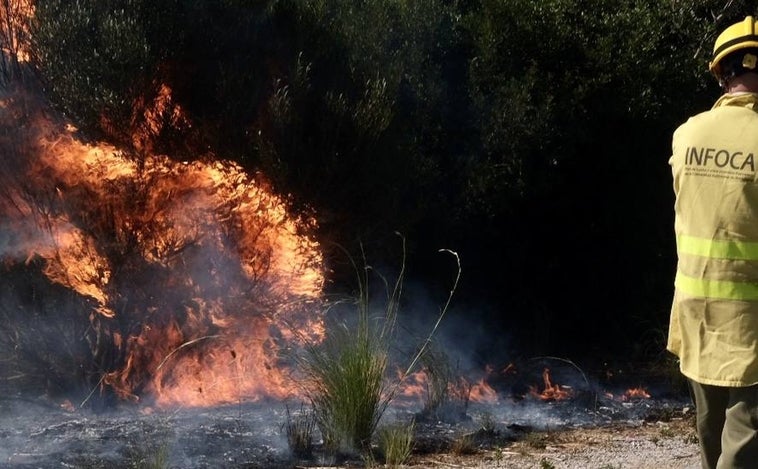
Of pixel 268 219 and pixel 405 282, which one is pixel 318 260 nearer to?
pixel 268 219

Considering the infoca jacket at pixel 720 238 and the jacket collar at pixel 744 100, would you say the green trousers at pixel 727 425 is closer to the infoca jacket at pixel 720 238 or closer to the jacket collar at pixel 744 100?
the infoca jacket at pixel 720 238

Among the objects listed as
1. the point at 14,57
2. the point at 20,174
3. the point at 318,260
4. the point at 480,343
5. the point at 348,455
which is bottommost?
the point at 348,455

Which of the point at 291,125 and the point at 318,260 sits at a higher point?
the point at 291,125

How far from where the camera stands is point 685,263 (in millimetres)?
4281

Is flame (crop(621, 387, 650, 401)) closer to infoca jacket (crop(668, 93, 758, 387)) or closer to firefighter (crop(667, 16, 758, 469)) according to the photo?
firefighter (crop(667, 16, 758, 469))

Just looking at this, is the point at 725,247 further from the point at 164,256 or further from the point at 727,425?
the point at 164,256

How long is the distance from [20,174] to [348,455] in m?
3.02

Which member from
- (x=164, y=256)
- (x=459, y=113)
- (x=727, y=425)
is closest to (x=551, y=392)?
(x=459, y=113)

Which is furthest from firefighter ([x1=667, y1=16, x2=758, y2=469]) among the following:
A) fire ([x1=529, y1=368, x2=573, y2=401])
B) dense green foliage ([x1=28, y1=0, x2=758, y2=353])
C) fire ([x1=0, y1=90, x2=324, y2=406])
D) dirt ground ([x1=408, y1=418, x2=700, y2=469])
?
fire ([x1=529, y1=368, x2=573, y2=401])

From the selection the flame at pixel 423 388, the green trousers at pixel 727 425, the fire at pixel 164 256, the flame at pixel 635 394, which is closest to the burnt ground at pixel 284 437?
the flame at pixel 423 388

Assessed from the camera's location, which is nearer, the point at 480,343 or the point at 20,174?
the point at 20,174

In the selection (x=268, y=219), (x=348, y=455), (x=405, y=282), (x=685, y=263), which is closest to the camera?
(x=685, y=263)

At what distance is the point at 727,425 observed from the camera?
416cm

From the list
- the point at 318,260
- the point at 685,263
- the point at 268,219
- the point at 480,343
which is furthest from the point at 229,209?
the point at 685,263
